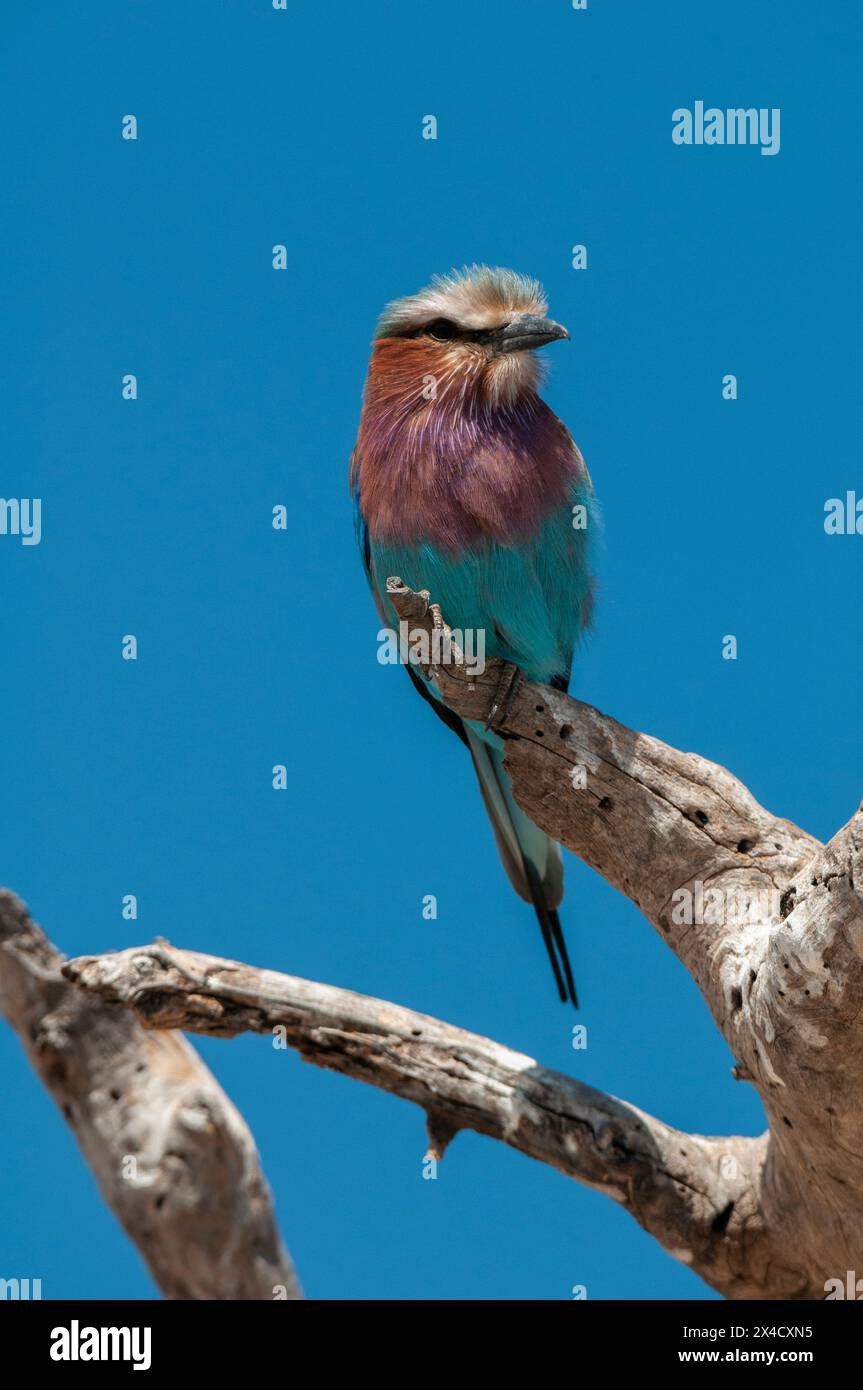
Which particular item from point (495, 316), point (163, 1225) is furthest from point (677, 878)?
point (495, 316)

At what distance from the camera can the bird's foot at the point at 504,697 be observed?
4793mm

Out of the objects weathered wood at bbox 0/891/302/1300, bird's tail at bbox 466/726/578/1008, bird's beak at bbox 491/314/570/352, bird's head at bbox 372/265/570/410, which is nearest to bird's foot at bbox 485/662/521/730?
bird's tail at bbox 466/726/578/1008

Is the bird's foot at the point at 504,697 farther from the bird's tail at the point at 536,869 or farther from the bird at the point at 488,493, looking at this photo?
the bird's tail at the point at 536,869

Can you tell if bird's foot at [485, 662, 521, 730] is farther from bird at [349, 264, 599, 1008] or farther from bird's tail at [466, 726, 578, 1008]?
bird's tail at [466, 726, 578, 1008]

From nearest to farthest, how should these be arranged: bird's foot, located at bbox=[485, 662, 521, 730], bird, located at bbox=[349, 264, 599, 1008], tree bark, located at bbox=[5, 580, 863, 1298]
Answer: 1. tree bark, located at bbox=[5, 580, 863, 1298]
2. bird's foot, located at bbox=[485, 662, 521, 730]
3. bird, located at bbox=[349, 264, 599, 1008]

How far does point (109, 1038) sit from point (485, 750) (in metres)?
1.96

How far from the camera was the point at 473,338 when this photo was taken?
5711mm

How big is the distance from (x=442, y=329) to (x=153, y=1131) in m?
3.36

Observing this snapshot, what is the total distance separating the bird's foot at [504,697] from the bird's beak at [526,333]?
59.8 inches

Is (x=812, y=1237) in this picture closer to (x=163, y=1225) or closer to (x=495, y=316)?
(x=163, y=1225)

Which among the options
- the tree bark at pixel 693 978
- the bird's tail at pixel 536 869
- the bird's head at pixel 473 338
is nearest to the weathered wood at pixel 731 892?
the tree bark at pixel 693 978

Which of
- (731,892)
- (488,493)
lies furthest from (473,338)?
(731,892)

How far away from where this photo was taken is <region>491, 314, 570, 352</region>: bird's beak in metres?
5.52

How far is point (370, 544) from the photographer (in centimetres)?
582
